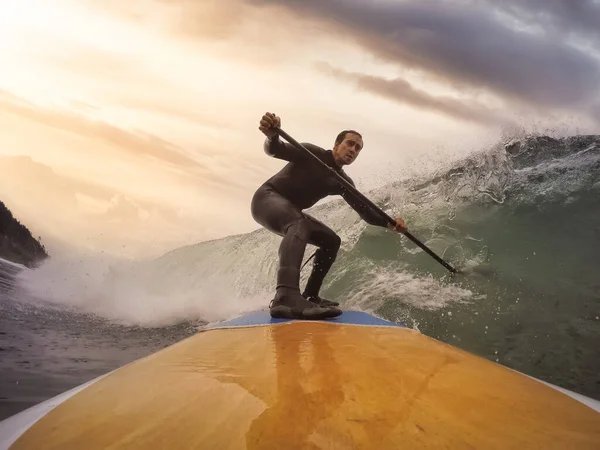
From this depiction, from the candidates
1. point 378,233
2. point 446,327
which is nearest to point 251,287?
point 378,233

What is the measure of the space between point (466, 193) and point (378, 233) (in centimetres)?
173

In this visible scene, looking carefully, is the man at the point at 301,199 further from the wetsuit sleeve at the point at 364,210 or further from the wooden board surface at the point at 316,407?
the wooden board surface at the point at 316,407

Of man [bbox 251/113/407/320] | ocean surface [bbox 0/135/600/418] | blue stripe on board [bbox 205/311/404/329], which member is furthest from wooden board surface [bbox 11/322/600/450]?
ocean surface [bbox 0/135/600/418]

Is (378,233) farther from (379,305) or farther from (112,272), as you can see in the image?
(112,272)

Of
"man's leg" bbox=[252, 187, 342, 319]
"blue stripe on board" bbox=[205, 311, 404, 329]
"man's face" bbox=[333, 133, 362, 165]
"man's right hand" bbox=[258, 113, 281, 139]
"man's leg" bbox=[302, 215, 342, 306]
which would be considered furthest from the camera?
"man's face" bbox=[333, 133, 362, 165]

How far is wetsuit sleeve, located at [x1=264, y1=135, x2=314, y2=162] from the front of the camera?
10.2ft

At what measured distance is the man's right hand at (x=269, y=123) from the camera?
2.99 metres

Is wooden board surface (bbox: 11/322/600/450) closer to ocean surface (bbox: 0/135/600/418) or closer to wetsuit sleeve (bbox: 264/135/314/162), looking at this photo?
ocean surface (bbox: 0/135/600/418)

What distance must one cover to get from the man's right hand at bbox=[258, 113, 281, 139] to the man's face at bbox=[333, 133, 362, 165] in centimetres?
67

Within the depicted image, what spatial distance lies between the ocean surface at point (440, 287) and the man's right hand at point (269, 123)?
81.9 inches

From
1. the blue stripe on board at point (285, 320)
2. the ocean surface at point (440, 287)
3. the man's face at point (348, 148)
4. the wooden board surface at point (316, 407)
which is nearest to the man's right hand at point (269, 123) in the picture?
the man's face at point (348, 148)

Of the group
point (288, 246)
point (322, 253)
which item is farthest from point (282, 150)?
point (322, 253)

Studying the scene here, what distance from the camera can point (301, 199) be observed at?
3506mm

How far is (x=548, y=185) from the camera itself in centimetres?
708
